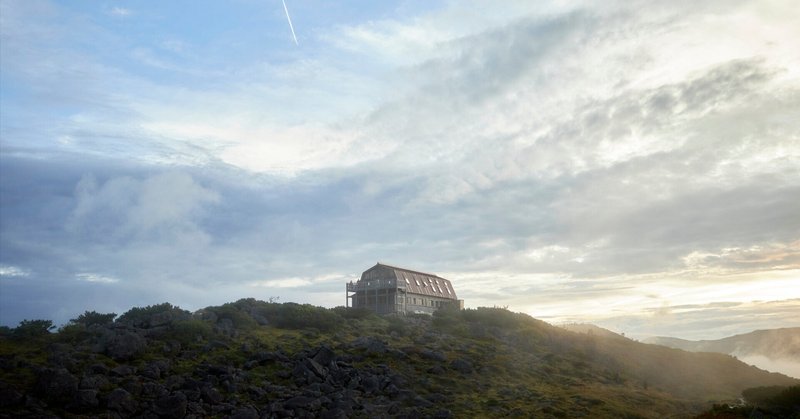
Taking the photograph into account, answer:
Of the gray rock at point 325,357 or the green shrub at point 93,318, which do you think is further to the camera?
the green shrub at point 93,318

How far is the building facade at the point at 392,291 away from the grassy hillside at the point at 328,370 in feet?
48.5

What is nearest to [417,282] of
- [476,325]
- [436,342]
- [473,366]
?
[476,325]

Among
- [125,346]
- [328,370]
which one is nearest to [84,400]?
[125,346]

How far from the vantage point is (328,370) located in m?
42.5

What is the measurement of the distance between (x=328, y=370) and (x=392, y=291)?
142 feet

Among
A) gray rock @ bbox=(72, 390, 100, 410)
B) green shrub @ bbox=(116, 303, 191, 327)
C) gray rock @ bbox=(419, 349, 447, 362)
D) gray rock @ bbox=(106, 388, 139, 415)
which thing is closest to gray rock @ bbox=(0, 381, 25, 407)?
gray rock @ bbox=(72, 390, 100, 410)

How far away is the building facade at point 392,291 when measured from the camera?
85.1 meters

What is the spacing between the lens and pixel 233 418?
32875 millimetres

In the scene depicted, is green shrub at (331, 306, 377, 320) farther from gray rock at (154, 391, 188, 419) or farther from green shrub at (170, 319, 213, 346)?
gray rock at (154, 391, 188, 419)

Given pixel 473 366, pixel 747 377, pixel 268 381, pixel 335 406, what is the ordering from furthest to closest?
pixel 747 377 < pixel 473 366 < pixel 268 381 < pixel 335 406

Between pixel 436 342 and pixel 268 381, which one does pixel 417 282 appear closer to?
pixel 436 342

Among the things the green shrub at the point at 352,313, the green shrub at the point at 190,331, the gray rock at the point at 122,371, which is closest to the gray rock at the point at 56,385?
the gray rock at the point at 122,371

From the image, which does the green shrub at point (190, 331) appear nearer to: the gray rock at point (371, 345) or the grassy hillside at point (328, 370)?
the grassy hillside at point (328, 370)

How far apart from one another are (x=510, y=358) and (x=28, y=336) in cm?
4083
